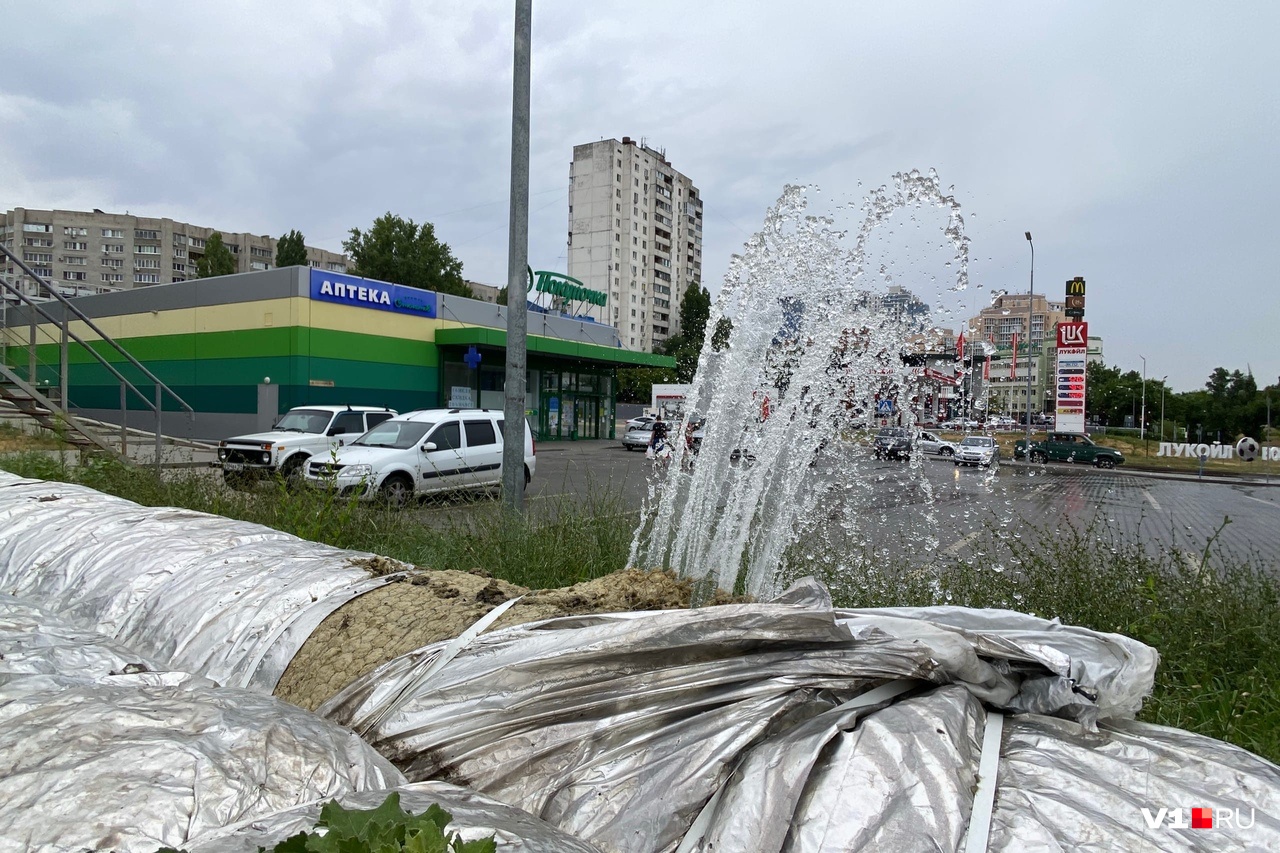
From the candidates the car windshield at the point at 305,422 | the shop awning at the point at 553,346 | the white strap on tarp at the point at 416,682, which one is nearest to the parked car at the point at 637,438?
the shop awning at the point at 553,346

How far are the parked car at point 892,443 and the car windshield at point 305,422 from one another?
10.5 meters

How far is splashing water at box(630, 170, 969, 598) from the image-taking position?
4.14 metres

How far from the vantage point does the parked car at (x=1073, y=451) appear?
33312mm

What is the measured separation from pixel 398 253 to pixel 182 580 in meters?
45.5

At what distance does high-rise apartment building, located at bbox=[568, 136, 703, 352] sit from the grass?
233ft

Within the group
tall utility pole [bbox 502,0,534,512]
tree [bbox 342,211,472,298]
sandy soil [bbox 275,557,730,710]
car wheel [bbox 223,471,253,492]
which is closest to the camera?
sandy soil [bbox 275,557,730,710]

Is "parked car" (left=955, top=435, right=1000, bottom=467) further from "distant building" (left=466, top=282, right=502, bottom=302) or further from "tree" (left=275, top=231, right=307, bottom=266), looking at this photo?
"distant building" (left=466, top=282, right=502, bottom=302)

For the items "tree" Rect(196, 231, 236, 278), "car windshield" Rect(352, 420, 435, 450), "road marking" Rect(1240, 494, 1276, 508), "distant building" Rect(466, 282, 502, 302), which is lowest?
"road marking" Rect(1240, 494, 1276, 508)

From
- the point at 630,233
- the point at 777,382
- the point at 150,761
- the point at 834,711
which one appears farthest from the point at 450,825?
the point at 630,233

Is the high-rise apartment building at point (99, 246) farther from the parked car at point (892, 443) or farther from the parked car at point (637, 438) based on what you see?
the parked car at point (892, 443)

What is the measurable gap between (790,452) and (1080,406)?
35471 millimetres

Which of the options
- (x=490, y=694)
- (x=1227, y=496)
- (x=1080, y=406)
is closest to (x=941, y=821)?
(x=490, y=694)

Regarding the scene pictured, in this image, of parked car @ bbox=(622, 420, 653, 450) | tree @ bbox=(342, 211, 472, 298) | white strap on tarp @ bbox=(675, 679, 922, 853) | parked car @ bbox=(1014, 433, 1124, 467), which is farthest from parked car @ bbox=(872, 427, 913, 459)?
tree @ bbox=(342, 211, 472, 298)

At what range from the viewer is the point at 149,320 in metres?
25.8
